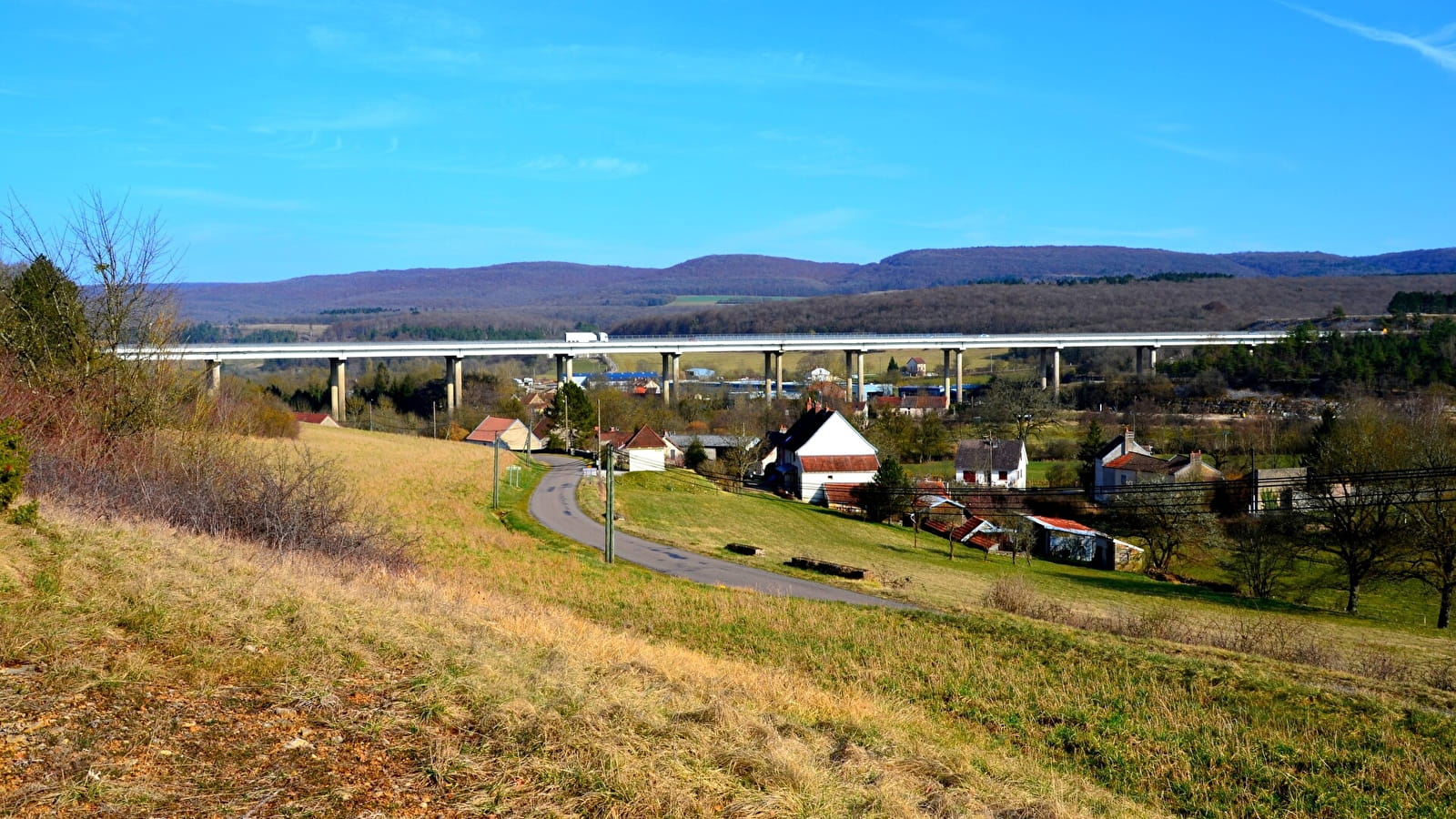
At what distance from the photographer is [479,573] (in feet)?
72.0

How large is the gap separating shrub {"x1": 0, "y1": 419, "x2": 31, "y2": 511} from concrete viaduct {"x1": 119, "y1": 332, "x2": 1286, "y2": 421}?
71.4 meters

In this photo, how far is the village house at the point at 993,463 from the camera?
6253cm

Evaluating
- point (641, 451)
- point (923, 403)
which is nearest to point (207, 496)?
point (641, 451)

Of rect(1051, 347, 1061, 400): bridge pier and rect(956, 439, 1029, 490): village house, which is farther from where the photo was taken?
rect(1051, 347, 1061, 400): bridge pier

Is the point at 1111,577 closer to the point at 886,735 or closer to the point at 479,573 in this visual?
the point at 479,573

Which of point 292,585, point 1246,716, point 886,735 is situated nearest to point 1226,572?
point 1246,716

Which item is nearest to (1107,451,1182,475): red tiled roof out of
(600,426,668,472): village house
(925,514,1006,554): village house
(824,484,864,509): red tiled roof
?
(925,514,1006,554): village house

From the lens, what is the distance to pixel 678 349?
10831 cm

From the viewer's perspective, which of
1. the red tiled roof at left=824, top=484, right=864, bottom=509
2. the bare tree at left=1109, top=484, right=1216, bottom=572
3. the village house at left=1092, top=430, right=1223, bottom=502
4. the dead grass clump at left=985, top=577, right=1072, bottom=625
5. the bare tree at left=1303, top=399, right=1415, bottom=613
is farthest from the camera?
the red tiled roof at left=824, top=484, right=864, bottom=509

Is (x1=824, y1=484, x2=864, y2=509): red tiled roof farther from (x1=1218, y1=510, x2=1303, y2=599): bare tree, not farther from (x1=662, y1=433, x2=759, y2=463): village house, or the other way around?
(x1=1218, y1=510, x2=1303, y2=599): bare tree

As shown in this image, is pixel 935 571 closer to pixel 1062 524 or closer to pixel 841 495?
pixel 1062 524

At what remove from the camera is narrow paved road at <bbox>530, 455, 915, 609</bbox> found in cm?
2736

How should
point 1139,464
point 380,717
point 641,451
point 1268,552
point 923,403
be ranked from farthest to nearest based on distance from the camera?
point 923,403
point 641,451
point 1139,464
point 1268,552
point 380,717

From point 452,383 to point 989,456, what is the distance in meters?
49.5
